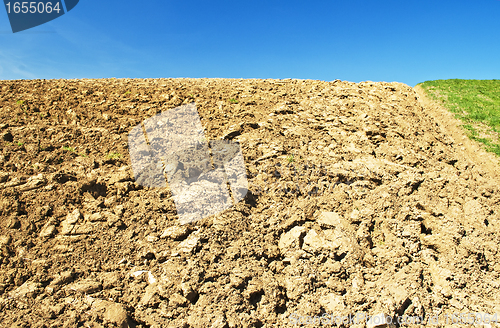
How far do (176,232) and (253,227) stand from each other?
5.04 ft

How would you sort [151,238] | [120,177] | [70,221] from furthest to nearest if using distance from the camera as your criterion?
[120,177], [70,221], [151,238]

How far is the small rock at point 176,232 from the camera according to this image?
4910mm

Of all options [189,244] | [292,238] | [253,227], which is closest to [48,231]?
[189,244]

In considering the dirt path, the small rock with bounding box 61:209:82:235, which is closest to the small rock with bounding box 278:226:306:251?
the small rock with bounding box 61:209:82:235

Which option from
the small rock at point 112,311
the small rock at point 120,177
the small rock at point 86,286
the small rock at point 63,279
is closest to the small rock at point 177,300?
the small rock at point 112,311

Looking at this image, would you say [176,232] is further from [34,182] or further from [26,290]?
[34,182]

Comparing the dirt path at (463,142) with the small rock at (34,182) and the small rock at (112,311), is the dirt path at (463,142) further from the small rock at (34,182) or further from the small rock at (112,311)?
the small rock at (34,182)

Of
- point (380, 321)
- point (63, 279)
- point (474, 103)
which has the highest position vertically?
point (474, 103)

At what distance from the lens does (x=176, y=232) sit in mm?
4953

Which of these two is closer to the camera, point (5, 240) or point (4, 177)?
point (5, 240)

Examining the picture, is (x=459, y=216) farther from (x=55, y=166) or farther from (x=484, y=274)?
(x=55, y=166)

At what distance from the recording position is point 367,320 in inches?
161

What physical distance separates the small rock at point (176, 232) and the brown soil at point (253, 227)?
0.04 meters

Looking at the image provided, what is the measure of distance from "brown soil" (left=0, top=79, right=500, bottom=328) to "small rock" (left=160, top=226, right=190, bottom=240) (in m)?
0.04
